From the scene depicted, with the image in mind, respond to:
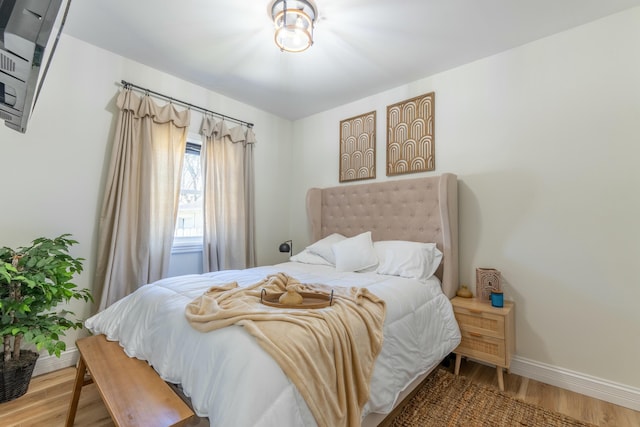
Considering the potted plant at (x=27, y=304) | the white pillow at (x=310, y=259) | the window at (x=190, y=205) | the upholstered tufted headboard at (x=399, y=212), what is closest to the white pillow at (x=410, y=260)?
the upholstered tufted headboard at (x=399, y=212)

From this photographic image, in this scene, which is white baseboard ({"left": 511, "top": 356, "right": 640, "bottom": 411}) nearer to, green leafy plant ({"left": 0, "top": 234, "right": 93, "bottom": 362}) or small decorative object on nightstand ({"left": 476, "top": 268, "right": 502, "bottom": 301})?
small decorative object on nightstand ({"left": 476, "top": 268, "right": 502, "bottom": 301})

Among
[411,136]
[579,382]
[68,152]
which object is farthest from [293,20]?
[579,382]

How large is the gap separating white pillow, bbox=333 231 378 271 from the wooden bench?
1706mm

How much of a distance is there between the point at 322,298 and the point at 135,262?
6.50 ft

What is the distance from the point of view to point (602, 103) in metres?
2.07

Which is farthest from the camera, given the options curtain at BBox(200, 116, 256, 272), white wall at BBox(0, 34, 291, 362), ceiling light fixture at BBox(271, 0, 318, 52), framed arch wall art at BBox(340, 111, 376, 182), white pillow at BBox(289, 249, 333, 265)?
framed arch wall art at BBox(340, 111, 376, 182)

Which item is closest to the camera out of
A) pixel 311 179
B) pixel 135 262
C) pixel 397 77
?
pixel 135 262

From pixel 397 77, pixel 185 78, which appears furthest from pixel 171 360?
pixel 397 77

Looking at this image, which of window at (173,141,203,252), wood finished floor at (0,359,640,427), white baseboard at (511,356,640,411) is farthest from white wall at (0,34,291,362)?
white baseboard at (511,356,640,411)

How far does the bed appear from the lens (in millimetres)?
1003

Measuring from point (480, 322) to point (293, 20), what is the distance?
2.63 meters

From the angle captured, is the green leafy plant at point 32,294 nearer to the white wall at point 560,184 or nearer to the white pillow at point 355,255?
the white pillow at point 355,255

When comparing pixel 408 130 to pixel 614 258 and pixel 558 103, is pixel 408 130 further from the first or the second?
pixel 614 258

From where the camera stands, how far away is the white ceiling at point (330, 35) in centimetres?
201
